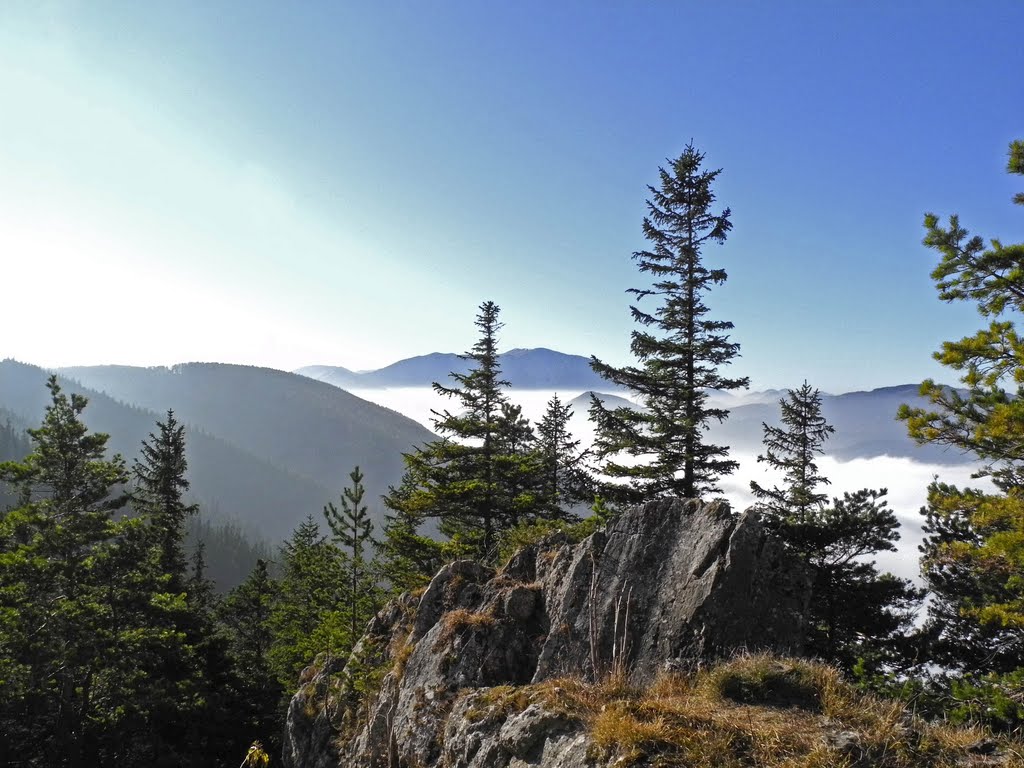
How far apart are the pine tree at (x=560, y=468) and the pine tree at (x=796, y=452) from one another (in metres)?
7.70

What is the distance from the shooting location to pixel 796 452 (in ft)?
77.1

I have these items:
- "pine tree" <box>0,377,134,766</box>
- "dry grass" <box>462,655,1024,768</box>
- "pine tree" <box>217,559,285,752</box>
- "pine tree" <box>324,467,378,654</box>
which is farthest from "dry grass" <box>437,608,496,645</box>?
"pine tree" <box>217,559,285,752</box>

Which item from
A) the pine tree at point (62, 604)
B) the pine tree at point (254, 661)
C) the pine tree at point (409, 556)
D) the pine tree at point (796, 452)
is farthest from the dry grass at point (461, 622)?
the pine tree at point (254, 661)

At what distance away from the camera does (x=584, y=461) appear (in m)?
19.6

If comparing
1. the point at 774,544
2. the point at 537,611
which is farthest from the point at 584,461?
the point at 774,544

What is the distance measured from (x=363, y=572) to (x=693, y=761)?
19.8m

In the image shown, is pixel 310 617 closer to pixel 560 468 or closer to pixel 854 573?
pixel 560 468

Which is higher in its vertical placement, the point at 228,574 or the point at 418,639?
the point at 418,639

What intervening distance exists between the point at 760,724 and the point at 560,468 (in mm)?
19609

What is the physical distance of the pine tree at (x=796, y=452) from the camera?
22250 mm

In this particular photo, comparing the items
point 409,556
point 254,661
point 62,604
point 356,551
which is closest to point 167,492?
point 254,661

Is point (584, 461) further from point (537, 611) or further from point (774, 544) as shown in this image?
point (774, 544)

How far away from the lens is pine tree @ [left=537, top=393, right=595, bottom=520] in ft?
64.2

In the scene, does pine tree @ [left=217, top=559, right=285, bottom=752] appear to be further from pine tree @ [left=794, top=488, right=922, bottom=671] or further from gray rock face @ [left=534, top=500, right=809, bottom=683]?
pine tree @ [left=794, top=488, right=922, bottom=671]
